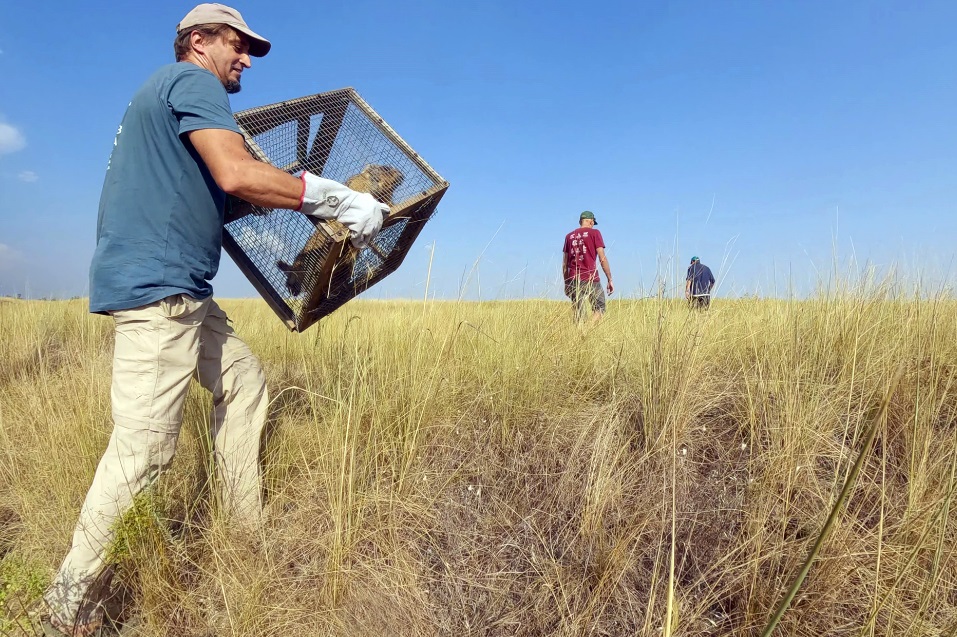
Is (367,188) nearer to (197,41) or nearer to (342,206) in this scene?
(342,206)

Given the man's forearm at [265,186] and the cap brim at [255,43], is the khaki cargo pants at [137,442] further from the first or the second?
the cap brim at [255,43]

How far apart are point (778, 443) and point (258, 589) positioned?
1.85 m

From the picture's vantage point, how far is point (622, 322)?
147 inches

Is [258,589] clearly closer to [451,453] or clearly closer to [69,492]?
[451,453]

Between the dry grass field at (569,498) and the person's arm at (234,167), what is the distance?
664 millimetres

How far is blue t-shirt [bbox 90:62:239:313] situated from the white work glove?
32 centimetres

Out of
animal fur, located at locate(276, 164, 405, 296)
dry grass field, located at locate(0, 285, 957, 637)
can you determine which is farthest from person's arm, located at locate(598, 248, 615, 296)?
animal fur, located at locate(276, 164, 405, 296)

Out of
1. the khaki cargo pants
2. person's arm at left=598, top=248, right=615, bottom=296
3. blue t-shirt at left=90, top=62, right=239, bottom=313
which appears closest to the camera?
the khaki cargo pants

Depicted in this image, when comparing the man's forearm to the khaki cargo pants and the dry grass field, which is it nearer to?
the khaki cargo pants

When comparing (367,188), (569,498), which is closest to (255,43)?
Result: (367,188)

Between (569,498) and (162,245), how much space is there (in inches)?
66.7

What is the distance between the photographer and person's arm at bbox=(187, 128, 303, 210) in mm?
1662

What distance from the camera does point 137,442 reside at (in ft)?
5.58

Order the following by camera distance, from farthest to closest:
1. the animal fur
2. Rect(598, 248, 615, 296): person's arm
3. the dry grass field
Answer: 1. Rect(598, 248, 615, 296): person's arm
2. the animal fur
3. the dry grass field
